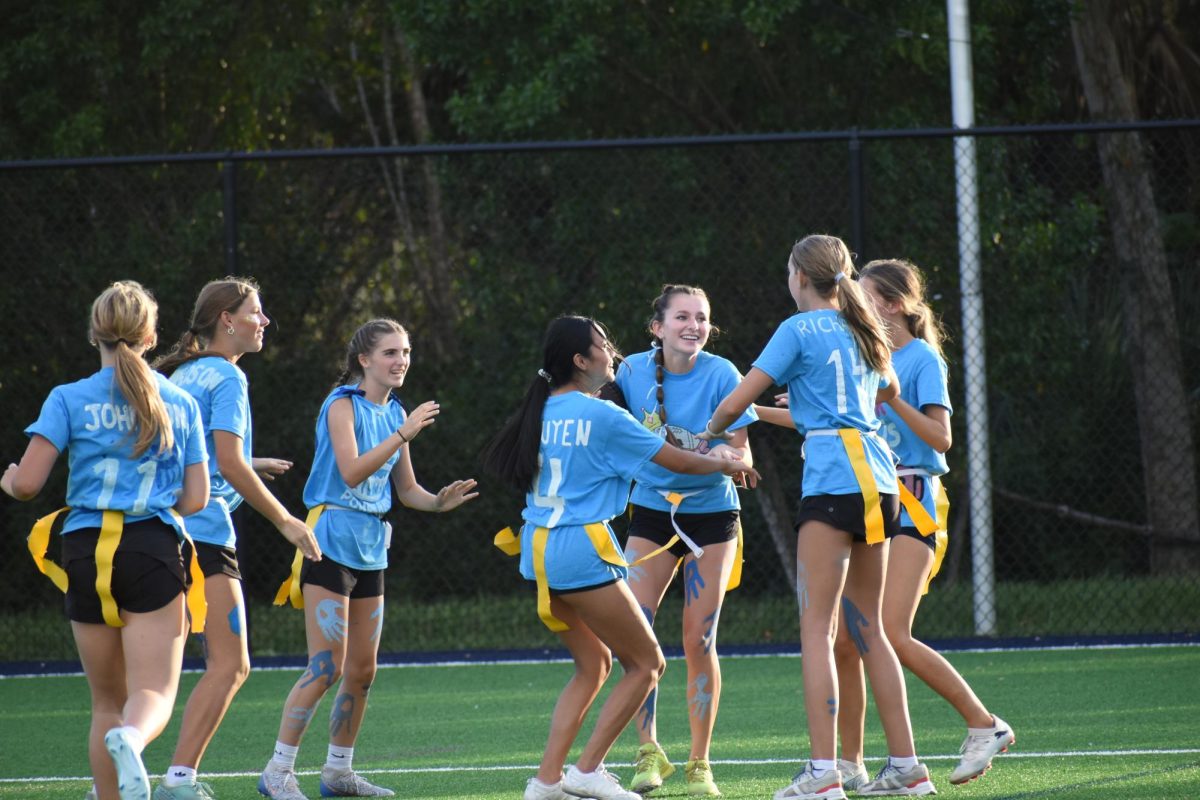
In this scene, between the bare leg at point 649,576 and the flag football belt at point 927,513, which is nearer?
the flag football belt at point 927,513

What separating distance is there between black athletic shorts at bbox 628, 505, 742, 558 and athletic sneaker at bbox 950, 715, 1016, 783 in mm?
1104

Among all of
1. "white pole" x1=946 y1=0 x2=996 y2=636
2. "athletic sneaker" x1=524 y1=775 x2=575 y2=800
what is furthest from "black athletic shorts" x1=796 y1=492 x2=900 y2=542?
"white pole" x1=946 y1=0 x2=996 y2=636

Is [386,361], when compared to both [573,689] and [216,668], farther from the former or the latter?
[573,689]

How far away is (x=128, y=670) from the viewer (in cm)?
420

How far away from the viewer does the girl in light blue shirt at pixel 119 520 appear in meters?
4.16

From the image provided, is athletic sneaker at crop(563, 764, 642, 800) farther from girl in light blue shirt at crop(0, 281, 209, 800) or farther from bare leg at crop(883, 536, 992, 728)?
girl in light blue shirt at crop(0, 281, 209, 800)

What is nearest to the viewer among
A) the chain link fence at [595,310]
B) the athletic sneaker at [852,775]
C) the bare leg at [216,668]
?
the bare leg at [216,668]

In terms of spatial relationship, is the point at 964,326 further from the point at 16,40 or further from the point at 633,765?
the point at 16,40

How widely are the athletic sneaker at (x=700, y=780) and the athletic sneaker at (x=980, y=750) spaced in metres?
0.78

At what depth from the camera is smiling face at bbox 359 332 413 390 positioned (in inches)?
215

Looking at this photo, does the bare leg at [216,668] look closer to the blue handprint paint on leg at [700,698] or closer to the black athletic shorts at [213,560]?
the black athletic shorts at [213,560]

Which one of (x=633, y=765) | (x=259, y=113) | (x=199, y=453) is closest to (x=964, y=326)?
(x=633, y=765)

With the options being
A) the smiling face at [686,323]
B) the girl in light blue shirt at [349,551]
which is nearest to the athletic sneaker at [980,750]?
the smiling face at [686,323]

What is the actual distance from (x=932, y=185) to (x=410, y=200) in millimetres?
4615
